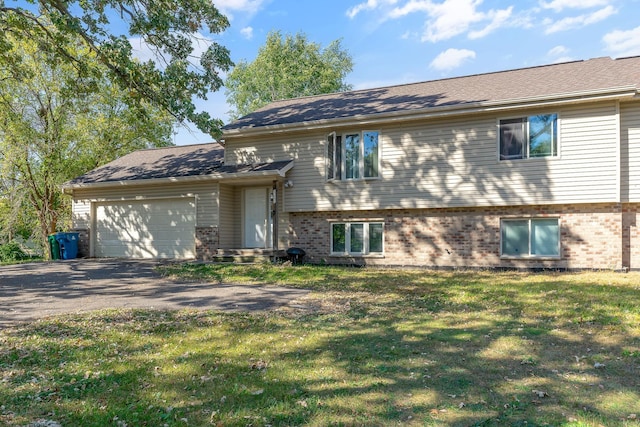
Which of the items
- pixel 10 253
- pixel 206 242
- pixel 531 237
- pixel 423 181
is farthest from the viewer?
pixel 10 253

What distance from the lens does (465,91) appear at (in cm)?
1368

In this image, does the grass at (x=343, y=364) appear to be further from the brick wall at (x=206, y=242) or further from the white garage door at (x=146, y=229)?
the white garage door at (x=146, y=229)

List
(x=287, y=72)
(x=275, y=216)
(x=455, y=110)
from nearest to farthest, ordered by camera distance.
Answer: (x=455, y=110)
(x=275, y=216)
(x=287, y=72)

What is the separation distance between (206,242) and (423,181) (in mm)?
7570

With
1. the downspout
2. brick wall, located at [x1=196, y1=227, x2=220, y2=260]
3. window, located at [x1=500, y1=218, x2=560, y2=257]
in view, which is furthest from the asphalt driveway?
window, located at [x1=500, y1=218, x2=560, y2=257]

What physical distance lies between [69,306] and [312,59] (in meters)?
32.8

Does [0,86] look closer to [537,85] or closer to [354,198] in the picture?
[354,198]

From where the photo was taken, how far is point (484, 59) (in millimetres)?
22797

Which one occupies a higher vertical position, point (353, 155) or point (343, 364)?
point (353, 155)

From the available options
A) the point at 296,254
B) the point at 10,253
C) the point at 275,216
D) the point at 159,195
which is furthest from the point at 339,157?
the point at 10,253

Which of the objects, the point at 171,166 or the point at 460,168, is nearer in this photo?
the point at 460,168

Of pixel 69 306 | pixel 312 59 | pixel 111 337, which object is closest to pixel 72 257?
pixel 69 306

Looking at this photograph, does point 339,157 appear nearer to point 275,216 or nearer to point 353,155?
point 353,155

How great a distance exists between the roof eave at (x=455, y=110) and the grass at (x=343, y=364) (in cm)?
512
